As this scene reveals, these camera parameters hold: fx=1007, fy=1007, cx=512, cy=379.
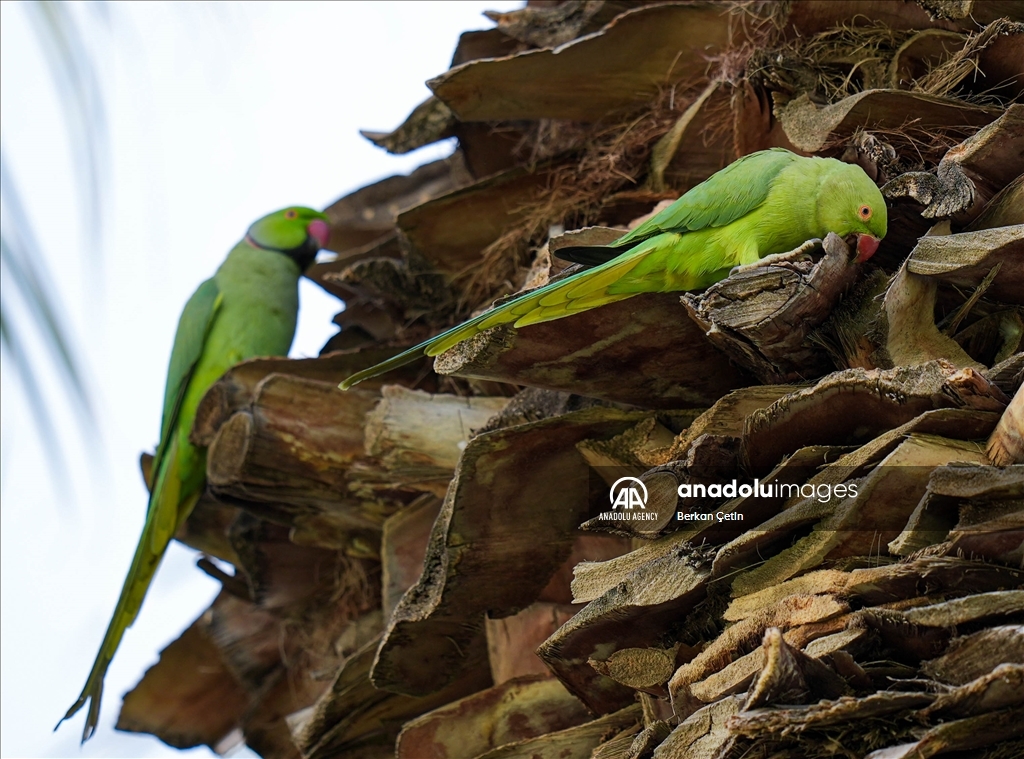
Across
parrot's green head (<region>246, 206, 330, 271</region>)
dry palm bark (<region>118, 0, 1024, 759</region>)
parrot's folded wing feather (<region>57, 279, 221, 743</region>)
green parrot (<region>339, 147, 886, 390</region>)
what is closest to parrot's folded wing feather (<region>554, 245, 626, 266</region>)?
green parrot (<region>339, 147, 886, 390</region>)

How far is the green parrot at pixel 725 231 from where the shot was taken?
227cm

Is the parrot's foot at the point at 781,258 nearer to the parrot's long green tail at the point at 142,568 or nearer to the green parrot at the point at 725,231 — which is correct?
the green parrot at the point at 725,231

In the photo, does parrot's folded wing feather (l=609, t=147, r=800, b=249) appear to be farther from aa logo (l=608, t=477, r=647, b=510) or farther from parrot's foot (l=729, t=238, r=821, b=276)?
aa logo (l=608, t=477, r=647, b=510)

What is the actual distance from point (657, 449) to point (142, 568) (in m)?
2.52

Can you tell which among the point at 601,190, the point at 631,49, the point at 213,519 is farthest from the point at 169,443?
the point at 631,49

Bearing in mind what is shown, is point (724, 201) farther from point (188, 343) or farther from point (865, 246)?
point (188, 343)

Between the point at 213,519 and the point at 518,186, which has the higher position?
the point at 518,186

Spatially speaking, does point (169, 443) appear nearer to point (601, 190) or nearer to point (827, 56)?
point (601, 190)

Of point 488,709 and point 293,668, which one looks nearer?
point 488,709

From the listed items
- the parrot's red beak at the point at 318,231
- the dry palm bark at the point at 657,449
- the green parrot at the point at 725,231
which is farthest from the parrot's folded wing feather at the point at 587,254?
the parrot's red beak at the point at 318,231

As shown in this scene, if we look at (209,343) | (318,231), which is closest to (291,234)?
(318,231)

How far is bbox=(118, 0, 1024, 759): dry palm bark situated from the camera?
5.08 ft

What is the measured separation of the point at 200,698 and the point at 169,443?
3.53ft

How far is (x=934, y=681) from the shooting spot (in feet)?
4.70
